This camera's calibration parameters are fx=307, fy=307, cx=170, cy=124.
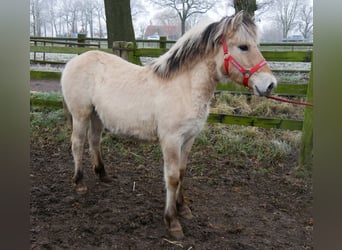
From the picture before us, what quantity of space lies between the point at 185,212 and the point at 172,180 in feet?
1.45

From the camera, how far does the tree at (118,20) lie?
4.90 metres

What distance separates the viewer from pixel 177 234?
8.09ft

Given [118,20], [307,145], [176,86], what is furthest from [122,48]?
[307,145]

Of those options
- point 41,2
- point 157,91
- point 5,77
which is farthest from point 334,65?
point 41,2

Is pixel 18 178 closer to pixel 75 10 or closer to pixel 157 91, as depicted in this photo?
pixel 157 91

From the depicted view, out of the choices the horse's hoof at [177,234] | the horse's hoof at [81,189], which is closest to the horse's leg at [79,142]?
the horse's hoof at [81,189]

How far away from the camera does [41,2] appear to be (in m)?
3.36

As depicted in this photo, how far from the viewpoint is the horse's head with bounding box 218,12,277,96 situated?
7.38 ft

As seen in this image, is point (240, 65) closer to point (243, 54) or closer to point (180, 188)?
point (243, 54)

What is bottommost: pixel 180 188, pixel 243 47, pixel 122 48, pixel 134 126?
pixel 180 188

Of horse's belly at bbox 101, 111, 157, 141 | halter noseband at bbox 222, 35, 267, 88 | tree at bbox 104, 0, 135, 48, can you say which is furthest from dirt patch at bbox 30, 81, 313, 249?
tree at bbox 104, 0, 135, 48

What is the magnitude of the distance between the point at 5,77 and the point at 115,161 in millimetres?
3461

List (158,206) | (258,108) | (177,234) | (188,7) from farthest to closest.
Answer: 1. (258,108)
2. (188,7)
3. (158,206)
4. (177,234)

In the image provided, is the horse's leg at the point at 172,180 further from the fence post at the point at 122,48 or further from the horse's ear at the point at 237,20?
the fence post at the point at 122,48
